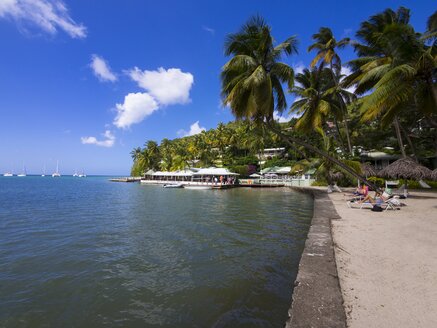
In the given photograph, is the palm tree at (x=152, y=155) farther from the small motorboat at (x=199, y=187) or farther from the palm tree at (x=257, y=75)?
the palm tree at (x=257, y=75)

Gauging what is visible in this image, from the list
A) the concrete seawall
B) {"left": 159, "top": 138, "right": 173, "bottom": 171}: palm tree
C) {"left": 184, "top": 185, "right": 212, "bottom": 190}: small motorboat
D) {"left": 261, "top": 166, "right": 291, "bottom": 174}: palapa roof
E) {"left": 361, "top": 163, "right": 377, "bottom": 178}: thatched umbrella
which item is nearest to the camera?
the concrete seawall

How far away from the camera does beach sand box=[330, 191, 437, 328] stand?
2951 mm

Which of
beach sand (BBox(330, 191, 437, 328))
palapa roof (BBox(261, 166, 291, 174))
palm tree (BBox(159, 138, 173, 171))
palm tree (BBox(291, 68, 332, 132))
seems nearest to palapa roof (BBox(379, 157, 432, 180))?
palm tree (BBox(291, 68, 332, 132))

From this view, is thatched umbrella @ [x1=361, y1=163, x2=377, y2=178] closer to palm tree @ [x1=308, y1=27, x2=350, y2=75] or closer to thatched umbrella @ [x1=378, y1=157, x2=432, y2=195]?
thatched umbrella @ [x1=378, y1=157, x2=432, y2=195]

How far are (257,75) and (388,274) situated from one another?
10.5m

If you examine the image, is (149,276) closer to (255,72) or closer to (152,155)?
(255,72)

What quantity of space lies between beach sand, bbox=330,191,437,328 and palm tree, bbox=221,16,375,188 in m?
6.52

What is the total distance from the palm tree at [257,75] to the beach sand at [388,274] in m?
6.52

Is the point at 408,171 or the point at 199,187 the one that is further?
the point at 199,187

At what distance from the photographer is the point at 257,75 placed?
12.7 meters

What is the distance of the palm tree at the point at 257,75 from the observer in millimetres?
12719

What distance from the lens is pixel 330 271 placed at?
13.9ft

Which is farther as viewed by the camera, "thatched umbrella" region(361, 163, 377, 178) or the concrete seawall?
"thatched umbrella" region(361, 163, 377, 178)

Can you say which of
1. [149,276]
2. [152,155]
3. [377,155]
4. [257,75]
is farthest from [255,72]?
[152,155]
